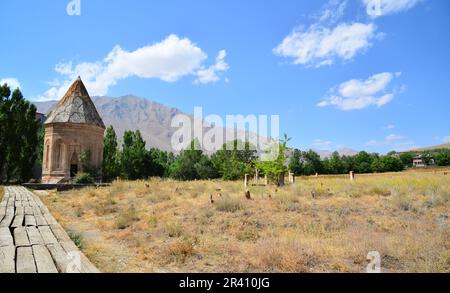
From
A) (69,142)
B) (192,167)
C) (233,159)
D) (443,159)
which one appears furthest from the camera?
(443,159)

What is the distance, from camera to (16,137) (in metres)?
33.4

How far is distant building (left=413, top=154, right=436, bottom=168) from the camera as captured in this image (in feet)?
349

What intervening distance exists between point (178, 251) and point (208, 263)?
0.79 metres

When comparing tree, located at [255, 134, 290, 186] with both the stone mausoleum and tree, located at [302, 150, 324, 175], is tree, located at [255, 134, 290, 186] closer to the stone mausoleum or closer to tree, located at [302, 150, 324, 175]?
the stone mausoleum

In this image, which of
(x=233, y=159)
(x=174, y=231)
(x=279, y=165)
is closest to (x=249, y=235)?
(x=174, y=231)

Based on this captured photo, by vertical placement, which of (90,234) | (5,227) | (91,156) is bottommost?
(90,234)

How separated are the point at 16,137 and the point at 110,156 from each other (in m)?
11.6

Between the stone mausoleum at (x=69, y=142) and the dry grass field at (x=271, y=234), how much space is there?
20.1 m

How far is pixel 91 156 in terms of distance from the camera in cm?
3356

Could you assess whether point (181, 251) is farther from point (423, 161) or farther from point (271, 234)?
point (423, 161)

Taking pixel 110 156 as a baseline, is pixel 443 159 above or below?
above

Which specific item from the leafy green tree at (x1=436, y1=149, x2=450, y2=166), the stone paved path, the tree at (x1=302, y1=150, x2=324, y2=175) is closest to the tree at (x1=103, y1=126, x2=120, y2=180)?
the stone paved path
